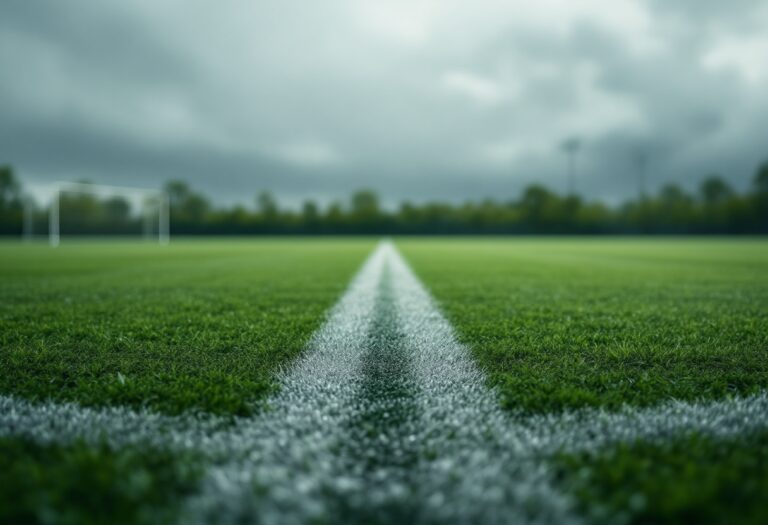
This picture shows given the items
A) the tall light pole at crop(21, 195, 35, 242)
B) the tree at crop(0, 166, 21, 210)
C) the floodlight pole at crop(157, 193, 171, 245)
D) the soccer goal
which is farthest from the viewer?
the tree at crop(0, 166, 21, 210)

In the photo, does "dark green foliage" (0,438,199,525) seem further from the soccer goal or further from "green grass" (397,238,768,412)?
the soccer goal

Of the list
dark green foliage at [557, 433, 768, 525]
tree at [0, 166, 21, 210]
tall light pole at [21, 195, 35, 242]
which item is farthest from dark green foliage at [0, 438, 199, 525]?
tree at [0, 166, 21, 210]

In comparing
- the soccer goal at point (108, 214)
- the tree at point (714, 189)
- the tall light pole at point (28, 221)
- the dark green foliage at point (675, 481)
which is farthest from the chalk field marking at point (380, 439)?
the tree at point (714, 189)

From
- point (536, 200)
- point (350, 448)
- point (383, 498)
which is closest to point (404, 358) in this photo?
point (350, 448)

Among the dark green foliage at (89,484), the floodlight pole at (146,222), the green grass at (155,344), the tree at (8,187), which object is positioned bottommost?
the dark green foliage at (89,484)

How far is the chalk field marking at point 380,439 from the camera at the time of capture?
938 mm

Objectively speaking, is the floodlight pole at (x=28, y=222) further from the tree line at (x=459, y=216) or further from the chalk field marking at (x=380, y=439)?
the chalk field marking at (x=380, y=439)

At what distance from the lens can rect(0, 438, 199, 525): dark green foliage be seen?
0.90 meters

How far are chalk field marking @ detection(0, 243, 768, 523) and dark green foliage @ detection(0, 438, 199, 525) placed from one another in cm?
6

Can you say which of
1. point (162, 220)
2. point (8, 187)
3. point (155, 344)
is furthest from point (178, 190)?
point (155, 344)

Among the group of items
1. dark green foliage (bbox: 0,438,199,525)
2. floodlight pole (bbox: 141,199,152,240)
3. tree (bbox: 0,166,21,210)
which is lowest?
dark green foliage (bbox: 0,438,199,525)

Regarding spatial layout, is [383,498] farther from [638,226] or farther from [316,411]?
[638,226]

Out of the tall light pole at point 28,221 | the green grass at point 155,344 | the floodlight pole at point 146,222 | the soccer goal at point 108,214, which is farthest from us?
the tall light pole at point 28,221

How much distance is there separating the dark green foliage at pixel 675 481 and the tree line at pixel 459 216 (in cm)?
4426
